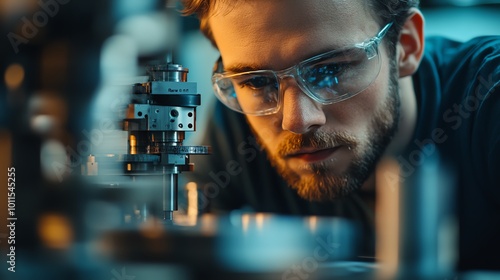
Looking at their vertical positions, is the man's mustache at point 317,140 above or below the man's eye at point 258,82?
below

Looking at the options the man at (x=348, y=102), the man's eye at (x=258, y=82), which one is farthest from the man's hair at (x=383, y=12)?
the man's eye at (x=258, y=82)

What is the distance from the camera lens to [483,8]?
1.43m

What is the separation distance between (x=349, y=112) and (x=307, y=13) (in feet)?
0.70

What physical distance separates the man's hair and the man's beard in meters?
0.07

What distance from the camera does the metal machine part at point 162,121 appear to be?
3.51ft

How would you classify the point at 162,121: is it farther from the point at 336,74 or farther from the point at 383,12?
the point at 383,12

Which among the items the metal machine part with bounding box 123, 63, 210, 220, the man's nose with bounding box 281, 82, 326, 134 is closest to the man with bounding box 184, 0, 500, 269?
the man's nose with bounding box 281, 82, 326, 134

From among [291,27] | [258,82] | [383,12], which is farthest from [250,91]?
[383,12]

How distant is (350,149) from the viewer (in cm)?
132

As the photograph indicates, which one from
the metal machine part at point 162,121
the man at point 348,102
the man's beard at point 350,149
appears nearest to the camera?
the metal machine part at point 162,121

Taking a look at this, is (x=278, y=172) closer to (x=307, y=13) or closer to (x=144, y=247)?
(x=144, y=247)

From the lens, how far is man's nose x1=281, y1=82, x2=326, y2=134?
1175mm

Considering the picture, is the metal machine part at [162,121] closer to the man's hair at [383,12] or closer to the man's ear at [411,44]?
the man's hair at [383,12]

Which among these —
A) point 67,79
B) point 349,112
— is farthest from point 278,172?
point 67,79
